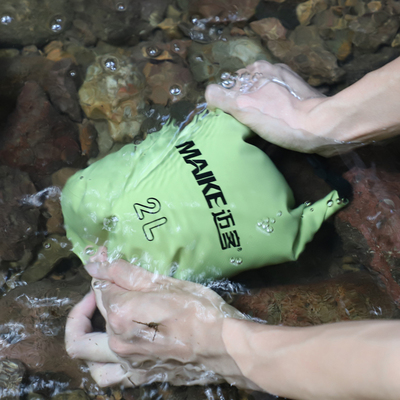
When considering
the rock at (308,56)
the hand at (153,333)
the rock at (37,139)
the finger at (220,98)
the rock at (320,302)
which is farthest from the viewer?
the rock at (308,56)

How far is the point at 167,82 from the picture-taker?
2014 mm

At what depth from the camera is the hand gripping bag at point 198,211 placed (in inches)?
55.9

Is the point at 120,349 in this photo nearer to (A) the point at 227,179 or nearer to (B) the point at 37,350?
(B) the point at 37,350

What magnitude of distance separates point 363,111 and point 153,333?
119 centimetres

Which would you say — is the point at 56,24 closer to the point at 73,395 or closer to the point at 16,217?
the point at 16,217

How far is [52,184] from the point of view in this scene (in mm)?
1840

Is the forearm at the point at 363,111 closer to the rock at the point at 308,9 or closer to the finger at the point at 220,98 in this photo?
the finger at the point at 220,98

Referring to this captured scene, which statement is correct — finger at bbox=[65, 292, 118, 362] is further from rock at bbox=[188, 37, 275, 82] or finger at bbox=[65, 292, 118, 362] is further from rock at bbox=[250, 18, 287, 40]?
rock at bbox=[250, 18, 287, 40]

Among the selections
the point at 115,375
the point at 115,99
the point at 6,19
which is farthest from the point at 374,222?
the point at 6,19

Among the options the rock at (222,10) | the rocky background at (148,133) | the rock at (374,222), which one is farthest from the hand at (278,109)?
the rock at (222,10)

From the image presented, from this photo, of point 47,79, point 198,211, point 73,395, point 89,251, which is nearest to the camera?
point 198,211

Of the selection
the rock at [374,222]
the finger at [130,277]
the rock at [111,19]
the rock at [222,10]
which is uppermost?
the rock at [111,19]

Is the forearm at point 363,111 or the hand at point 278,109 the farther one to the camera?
the hand at point 278,109

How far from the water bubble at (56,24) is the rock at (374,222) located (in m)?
1.80
